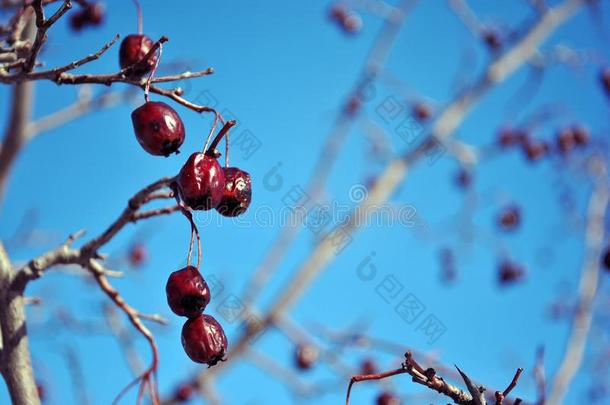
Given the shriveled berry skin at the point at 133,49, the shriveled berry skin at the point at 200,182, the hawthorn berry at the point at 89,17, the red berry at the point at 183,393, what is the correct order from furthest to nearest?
the red berry at the point at 183,393
the hawthorn berry at the point at 89,17
the shriveled berry skin at the point at 133,49
the shriveled berry skin at the point at 200,182

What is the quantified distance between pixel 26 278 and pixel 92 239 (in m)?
0.19

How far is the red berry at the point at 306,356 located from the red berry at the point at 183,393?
813 mm

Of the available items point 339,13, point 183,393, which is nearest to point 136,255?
point 183,393

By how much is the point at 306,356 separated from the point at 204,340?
328 cm

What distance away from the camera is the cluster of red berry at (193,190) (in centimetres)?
134

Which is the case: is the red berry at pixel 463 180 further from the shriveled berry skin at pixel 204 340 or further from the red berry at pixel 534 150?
the shriveled berry skin at pixel 204 340

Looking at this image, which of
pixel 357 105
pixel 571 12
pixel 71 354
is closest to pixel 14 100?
pixel 71 354

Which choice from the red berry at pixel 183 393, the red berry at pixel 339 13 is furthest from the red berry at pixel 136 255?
the red berry at pixel 339 13

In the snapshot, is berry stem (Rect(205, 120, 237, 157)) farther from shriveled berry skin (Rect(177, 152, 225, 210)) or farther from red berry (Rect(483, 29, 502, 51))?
red berry (Rect(483, 29, 502, 51))

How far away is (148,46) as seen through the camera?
5.39 feet

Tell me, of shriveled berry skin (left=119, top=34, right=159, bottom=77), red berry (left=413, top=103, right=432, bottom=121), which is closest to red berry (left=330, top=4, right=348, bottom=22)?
red berry (left=413, top=103, right=432, bottom=121)

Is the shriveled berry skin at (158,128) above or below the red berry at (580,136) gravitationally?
above

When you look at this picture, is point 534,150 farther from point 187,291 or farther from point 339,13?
point 187,291

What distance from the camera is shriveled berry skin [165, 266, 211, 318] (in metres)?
1.37
